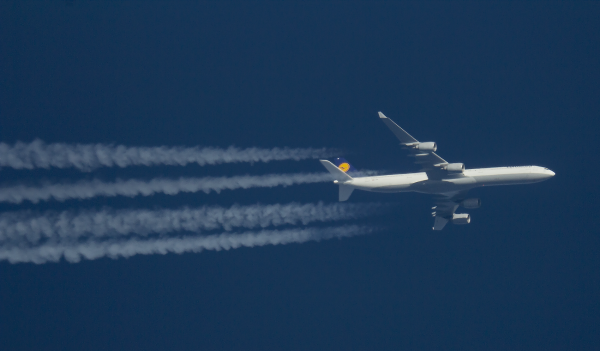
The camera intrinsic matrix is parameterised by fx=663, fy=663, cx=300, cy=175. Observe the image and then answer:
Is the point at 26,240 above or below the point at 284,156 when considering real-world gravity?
below

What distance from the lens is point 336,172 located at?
61.1 m

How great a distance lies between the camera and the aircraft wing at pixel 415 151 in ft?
185

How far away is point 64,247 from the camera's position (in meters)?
54.0

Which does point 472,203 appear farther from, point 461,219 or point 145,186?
point 145,186

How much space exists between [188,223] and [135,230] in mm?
4940

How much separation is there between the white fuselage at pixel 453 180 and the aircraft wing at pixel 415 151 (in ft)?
4.48

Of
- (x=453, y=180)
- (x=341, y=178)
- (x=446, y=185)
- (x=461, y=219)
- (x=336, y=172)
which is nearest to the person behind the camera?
(x=453, y=180)

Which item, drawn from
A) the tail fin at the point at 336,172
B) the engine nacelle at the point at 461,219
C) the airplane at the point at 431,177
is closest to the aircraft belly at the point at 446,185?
the airplane at the point at 431,177

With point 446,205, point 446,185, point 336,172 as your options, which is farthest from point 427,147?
point 446,205

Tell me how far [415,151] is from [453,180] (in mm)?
4786

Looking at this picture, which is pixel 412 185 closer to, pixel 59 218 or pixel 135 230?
pixel 135 230

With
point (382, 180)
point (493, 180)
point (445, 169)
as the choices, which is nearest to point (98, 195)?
point (382, 180)

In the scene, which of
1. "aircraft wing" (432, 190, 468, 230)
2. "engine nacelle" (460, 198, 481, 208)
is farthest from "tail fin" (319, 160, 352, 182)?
"engine nacelle" (460, 198, 481, 208)

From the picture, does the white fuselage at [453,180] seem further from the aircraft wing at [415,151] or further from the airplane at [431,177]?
the aircraft wing at [415,151]
